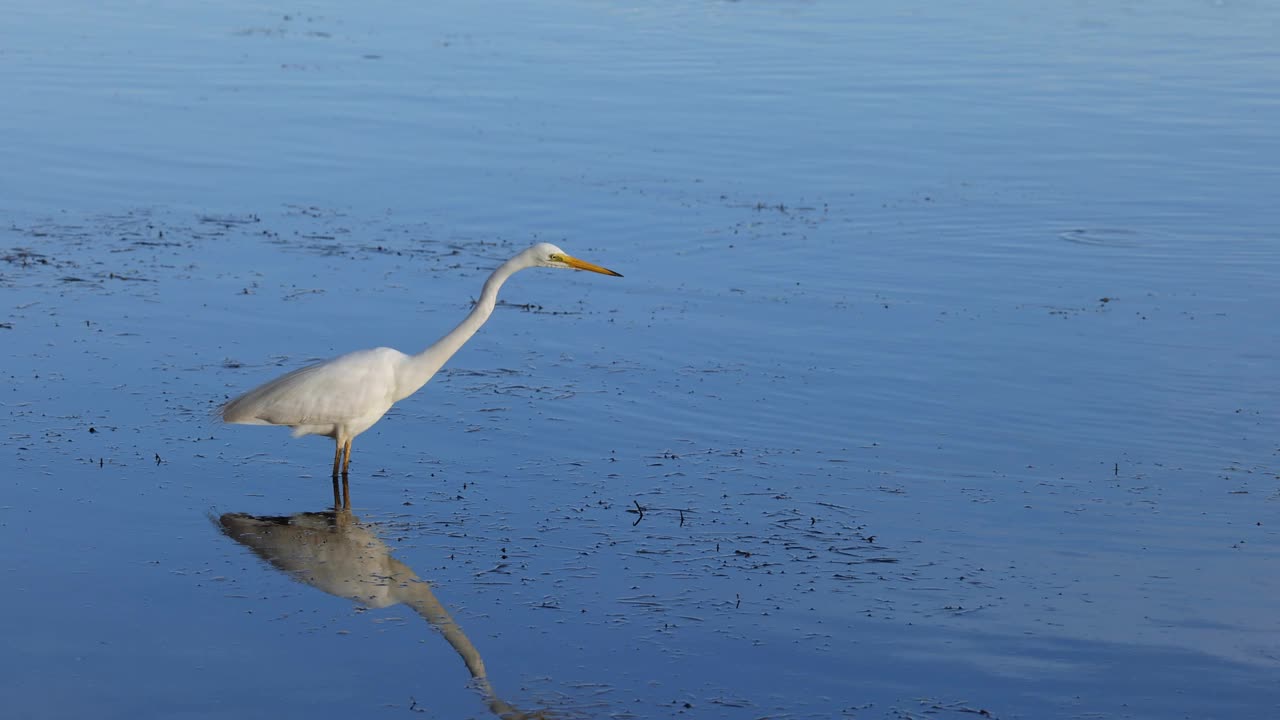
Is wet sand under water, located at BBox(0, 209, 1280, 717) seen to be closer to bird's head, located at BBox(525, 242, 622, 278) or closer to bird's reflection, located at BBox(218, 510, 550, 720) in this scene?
bird's reflection, located at BBox(218, 510, 550, 720)

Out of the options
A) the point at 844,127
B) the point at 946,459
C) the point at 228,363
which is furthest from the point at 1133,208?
the point at 228,363

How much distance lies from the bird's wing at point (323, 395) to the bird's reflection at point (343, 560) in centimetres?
74

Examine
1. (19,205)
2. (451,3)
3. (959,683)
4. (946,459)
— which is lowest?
(959,683)

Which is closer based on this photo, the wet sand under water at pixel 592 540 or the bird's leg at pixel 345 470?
the wet sand under water at pixel 592 540

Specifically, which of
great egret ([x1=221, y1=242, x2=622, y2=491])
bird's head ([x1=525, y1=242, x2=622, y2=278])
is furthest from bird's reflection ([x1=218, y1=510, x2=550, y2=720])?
bird's head ([x1=525, y1=242, x2=622, y2=278])

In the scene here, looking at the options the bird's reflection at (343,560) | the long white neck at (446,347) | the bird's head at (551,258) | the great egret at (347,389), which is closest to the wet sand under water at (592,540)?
the bird's reflection at (343,560)

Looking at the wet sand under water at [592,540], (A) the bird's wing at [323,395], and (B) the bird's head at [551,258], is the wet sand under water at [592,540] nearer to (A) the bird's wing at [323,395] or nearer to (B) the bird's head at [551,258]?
(A) the bird's wing at [323,395]

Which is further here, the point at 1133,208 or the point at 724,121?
the point at 724,121

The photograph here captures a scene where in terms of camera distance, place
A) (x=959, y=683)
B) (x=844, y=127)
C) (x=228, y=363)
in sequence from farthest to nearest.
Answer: (x=844, y=127) < (x=228, y=363) < (x=959, y=683)

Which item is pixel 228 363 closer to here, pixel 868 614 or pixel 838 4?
pixel 868 614

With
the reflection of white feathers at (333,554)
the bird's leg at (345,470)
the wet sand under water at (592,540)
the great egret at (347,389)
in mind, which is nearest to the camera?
the wet sand under water at (592,540)

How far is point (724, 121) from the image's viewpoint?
22.6 meters

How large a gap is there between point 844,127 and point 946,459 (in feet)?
40.2

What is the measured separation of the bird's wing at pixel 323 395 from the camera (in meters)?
10.2
